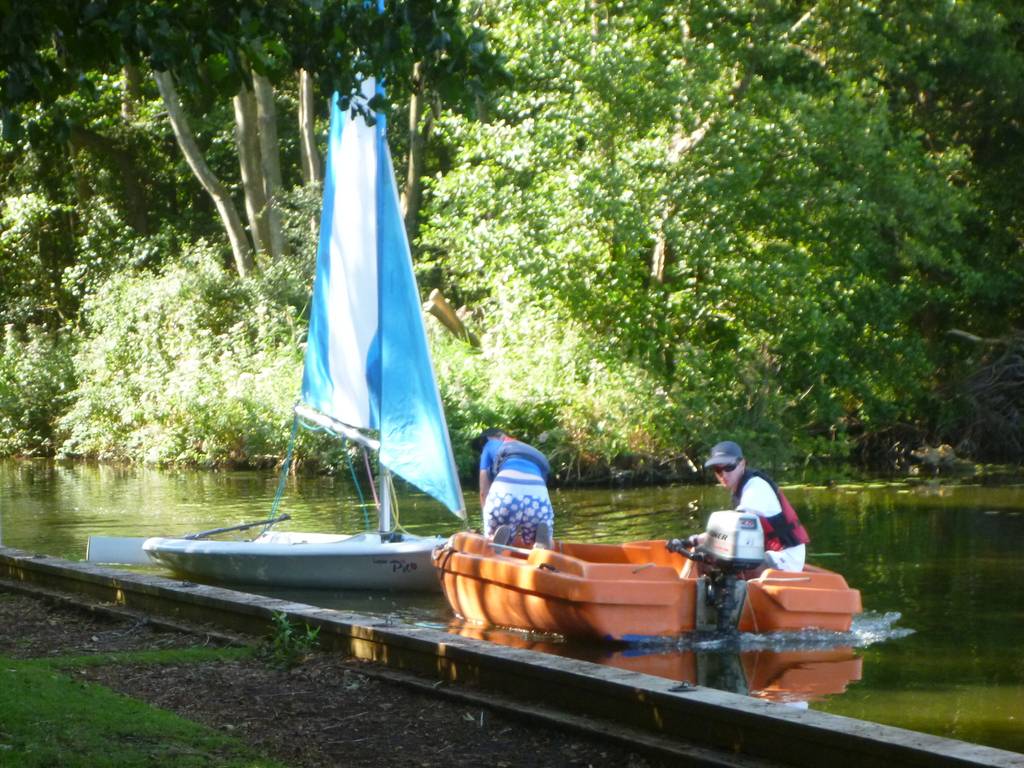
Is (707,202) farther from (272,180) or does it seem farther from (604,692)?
(604,692)

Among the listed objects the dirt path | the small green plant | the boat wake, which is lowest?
the boat wake

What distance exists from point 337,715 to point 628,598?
3.79 meters

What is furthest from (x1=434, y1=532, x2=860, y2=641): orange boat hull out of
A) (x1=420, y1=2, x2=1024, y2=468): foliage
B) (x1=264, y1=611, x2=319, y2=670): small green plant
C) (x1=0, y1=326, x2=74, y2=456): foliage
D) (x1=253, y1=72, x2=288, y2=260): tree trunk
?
(x1=0, y1=326, x2=74, y2=456): foliage

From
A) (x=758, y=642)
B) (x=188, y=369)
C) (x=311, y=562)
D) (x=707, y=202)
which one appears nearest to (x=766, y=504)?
(x=758, y=642)

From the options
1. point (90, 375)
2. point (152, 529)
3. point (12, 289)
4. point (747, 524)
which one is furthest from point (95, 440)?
point (747, 524)

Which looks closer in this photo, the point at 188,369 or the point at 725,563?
the point at 725,563

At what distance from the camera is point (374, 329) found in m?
12.8

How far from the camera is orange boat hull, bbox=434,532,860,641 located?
31.6 ft

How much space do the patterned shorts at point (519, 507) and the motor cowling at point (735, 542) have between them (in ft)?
5.46

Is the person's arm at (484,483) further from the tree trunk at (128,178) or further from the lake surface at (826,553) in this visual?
the tree trunk at (128,178)

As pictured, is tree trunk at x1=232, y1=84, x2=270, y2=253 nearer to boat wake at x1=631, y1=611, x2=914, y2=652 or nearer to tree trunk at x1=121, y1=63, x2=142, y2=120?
tree trunk at x1=121, y1=63, x2=142, y2=120

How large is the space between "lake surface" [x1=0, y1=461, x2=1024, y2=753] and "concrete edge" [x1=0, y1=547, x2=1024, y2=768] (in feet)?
7.59

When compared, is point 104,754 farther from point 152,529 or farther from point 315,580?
point 152,529

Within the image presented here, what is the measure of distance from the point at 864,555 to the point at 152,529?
779cm
